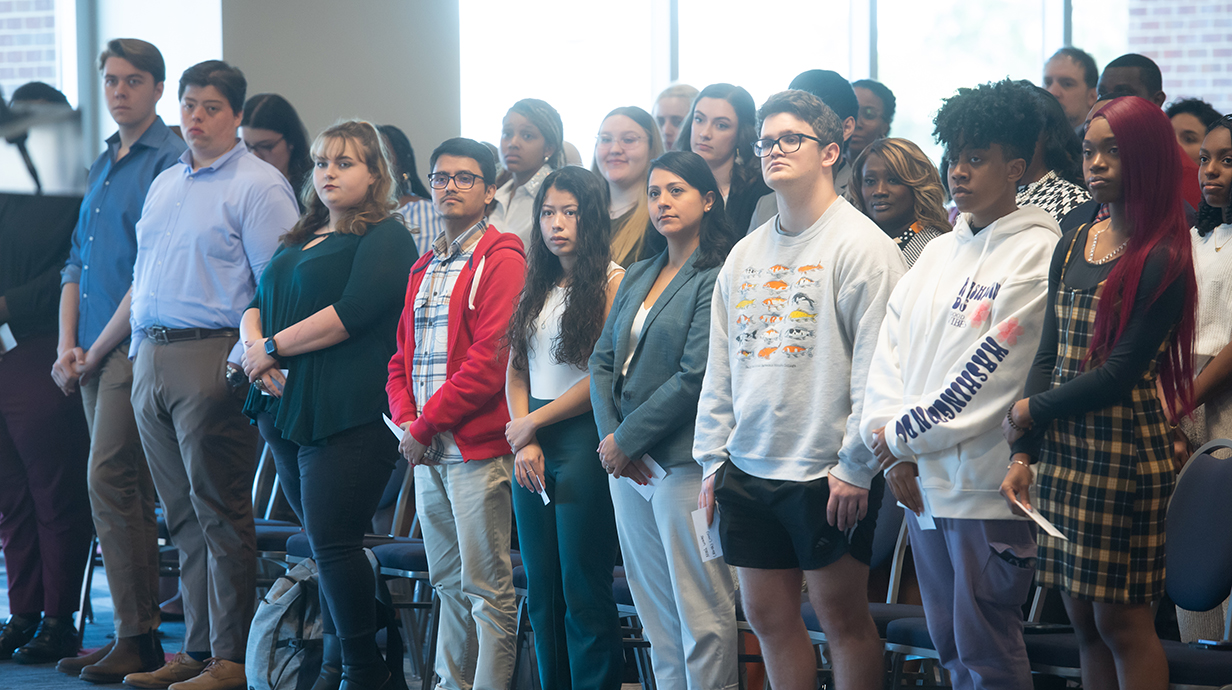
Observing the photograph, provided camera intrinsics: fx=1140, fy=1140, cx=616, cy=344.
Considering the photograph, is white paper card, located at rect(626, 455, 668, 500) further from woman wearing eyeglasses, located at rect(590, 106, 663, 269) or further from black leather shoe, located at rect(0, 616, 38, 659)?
black leather shoe, located at rect(0, 616, 38, 659)

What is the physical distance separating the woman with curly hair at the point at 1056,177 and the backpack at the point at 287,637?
219cm

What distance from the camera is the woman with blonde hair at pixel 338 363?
121 inches

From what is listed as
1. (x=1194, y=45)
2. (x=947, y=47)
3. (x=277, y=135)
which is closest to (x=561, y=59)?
(x=947, y=47)

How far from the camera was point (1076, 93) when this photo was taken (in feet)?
13.5

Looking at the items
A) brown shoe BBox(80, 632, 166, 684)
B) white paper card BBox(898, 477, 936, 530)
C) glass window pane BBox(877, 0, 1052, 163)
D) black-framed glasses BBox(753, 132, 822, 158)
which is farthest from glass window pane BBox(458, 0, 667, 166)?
white paper card BBox(898, 477, 936, 530)

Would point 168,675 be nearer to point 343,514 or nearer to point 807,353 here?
point 343,514

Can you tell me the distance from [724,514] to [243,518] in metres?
1.83

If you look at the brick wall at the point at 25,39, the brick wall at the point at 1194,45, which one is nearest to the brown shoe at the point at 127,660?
the brick wall at the point at 25,39

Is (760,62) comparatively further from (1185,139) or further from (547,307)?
(547,307)

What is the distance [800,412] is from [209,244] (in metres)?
2.15

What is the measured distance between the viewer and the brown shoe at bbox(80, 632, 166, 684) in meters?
3.62

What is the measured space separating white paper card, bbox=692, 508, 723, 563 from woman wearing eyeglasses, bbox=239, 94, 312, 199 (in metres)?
2.59

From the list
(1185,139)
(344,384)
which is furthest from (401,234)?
(1185,139)

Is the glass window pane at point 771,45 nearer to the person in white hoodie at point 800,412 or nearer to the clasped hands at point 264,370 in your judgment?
the clasped hands at point 264,370
